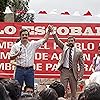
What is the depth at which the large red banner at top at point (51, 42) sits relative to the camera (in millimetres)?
11492

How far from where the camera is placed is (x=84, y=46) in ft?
38.0

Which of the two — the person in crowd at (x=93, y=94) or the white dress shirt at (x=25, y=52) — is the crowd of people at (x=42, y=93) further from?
the white dress shirt at (x=25, y=52)

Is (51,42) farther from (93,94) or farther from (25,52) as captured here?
(93,94)

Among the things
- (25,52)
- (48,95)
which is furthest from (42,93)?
(25,52)

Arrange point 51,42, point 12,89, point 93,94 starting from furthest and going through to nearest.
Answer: point 51,42
point 12,89
point 93,94

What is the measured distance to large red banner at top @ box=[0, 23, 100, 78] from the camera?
11492 millimetres

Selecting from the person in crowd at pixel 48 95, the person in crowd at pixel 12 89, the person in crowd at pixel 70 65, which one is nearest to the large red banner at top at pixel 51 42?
the person in crowd at pixel 70 65

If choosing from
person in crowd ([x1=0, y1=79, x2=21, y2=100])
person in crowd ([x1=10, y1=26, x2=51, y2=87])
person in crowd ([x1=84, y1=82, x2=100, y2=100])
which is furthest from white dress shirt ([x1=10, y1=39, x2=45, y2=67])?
person in crowd ([x1=84, y1=82, x2=100, y2=100])

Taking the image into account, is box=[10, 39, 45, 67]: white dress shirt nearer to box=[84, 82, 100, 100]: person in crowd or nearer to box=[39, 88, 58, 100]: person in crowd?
box=[39, 88, 58, 100]: person in crowd

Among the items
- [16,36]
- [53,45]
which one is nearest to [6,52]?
[16,36]

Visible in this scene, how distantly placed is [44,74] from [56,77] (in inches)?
12.7

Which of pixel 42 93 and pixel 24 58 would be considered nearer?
pixel 42 93

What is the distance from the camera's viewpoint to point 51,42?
1155cm

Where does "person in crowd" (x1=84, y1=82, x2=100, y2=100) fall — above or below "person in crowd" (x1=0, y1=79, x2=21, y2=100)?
above
